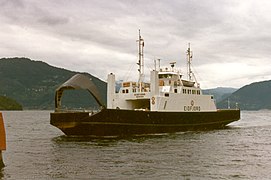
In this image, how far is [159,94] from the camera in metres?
37.3

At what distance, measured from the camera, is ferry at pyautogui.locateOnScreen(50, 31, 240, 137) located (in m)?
30.2

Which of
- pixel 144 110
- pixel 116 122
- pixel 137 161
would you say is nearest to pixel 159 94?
pixel 144 110

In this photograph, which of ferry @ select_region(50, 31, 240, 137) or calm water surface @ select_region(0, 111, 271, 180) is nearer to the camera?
calm water surface @ select_region(0, 111, 271, 180)

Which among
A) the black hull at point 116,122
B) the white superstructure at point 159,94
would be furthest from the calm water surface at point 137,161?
the white superstructure at point 159,94

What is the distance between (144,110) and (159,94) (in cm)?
362

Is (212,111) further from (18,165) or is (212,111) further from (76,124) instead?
(18,165)

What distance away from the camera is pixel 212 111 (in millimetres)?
45562

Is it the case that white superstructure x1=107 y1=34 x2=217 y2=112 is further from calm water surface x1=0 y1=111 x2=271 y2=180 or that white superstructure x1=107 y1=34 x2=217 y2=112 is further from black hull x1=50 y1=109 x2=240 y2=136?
calm water surface x1=0 y1=111 x2=271 y2=180

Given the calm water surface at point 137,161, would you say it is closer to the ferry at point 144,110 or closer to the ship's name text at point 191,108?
the ferry at point 144,110

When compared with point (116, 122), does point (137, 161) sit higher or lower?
lower

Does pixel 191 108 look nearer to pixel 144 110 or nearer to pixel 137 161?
pixel 144 110

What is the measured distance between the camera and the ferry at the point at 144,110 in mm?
30234

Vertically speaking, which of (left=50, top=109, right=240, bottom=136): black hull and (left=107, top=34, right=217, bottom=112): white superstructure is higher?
(left=107, top=34, right=217, bottom=112): white superstructure

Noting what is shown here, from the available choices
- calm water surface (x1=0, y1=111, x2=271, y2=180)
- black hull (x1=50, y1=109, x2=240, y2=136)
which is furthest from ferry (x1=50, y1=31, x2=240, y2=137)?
calm water surface (x1=0, y1=111, x2=271, y2=180)
